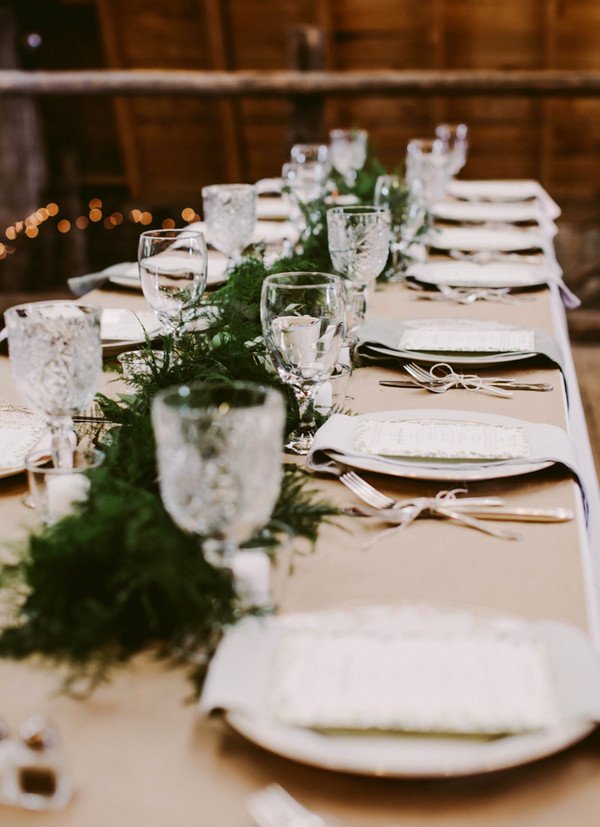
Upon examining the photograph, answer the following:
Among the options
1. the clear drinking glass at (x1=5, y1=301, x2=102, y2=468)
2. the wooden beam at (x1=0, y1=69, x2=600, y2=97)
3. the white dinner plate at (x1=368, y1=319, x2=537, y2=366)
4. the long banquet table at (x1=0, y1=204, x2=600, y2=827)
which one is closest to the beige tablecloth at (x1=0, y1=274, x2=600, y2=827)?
the long banquet table at (x1=0, y1=204, x2=600, y2=827)

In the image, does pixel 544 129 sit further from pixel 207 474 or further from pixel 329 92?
pixel 207 474

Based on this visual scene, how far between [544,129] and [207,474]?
5.59 m

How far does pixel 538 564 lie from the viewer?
898 millimetres

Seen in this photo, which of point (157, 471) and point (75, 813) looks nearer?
point (75, 813)

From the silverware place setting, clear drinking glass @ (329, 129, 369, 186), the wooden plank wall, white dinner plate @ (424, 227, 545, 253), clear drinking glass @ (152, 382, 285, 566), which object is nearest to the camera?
clear drinking glass @ (152, 382, 285, 566)

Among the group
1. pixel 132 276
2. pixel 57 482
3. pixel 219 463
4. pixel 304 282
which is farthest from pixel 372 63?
pixel 219 463

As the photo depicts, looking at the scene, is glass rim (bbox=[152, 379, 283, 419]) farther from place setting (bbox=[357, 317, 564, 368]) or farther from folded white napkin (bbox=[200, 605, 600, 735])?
place setting (bbox=[357, 317, 564, 368])

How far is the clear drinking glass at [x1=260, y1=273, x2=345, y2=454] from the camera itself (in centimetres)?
120

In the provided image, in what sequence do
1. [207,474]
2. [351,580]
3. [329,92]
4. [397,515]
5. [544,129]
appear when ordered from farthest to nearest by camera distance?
1. [544,129]
2. [329,92]
3. [397,515]
4. [351,580]
5. [207,474]

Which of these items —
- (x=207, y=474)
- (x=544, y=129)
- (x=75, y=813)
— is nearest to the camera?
(x=75, y=813)

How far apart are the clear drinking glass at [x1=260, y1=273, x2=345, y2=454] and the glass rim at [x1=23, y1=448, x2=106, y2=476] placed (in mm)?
277

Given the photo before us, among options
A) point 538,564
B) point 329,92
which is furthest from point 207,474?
point 329,92

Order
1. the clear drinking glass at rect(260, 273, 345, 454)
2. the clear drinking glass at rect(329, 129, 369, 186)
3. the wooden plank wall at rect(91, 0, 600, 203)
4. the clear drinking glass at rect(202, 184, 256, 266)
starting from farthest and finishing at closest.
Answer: the wooden plank wall at rect(91, 0, 600, 203) → the clear drinking glass at rect(329, 129, 369, 186) → the clear drinking glass at rect(202, 184, 256, 266) → the clear drinking glass at rect(260, 273, 345, 454)

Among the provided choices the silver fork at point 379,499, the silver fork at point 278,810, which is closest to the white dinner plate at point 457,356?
the silver fork at point 379,499
